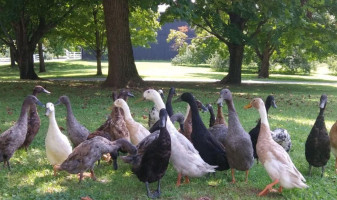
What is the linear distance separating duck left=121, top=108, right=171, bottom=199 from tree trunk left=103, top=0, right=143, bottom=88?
475 inches

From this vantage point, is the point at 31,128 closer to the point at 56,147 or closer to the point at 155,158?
the point at 56,147

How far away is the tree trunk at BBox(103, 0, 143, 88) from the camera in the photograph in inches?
669

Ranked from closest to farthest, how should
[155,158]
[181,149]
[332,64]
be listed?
[155,158], [181,149], [332,64]

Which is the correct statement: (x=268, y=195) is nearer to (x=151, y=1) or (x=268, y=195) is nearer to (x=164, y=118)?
(x=164, y=118)

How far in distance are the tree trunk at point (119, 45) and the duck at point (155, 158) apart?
1207 centimetres

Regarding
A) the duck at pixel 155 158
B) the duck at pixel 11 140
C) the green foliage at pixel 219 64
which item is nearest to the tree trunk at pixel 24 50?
the duck at pixel 11 140

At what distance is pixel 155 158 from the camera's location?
498 cm

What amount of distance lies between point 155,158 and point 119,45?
1270 centimetres

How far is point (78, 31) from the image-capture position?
29578 mm

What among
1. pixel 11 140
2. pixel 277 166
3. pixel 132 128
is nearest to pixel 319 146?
pixel 277 166

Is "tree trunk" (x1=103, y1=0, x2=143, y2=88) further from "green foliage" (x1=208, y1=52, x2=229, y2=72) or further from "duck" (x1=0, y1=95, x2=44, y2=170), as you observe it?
"green foliage" (x1=208, y1=52, x2=229, y2=72)

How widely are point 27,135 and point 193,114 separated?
3.04 m

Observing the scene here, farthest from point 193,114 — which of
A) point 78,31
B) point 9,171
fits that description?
point 78,31

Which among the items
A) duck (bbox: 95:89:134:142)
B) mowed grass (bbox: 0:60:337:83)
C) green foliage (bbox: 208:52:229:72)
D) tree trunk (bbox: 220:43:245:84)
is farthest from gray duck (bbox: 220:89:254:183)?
green foliage (bbox: 208:52:229:72)
